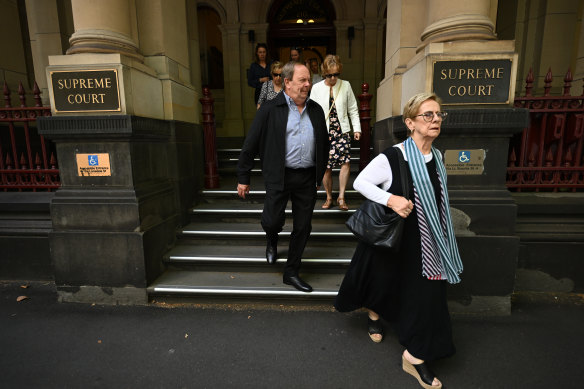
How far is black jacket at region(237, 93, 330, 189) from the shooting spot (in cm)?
305

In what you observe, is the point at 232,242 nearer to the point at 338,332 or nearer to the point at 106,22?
the point at 338,332

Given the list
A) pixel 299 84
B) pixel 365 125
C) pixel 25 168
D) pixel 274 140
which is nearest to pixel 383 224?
pixel 274 140

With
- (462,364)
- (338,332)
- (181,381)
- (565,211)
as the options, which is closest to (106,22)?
(181,381)

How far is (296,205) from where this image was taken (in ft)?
10.7

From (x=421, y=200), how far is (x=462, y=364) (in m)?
1.45

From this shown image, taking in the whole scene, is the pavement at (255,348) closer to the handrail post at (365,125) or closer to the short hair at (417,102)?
the short hair at (417,102)

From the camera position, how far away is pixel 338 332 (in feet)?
9.63

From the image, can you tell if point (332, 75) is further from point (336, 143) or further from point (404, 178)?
point (404, 178)

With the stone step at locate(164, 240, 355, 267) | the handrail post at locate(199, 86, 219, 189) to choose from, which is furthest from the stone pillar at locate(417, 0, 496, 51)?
the handrail post at locate(199, 86, 219, 189)

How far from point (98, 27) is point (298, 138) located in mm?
2507

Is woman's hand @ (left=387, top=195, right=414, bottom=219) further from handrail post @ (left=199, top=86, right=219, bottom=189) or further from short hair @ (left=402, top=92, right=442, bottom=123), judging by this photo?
handrail post @ (left=199, top=86, right=219, bottom=189)

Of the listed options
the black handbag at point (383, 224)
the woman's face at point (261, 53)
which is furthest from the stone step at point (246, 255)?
the woman's face at point (261, 53)

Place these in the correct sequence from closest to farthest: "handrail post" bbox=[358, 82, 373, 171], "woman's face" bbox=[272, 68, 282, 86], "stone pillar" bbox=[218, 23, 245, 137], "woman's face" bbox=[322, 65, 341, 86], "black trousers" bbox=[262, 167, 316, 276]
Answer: "black trousers" bbox=[262, 167, 316, 276]
"woman's face" bbox=[322, 65, 341, 86]
"handrail post" bbox=[358, 82, 373, 171]
"woman's face" bbox=[272, 68, 282, 86]
"stone pillar" bbox=[218, 23, 245, 137]

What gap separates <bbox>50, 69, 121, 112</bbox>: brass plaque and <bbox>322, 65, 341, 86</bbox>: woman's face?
2502mm
